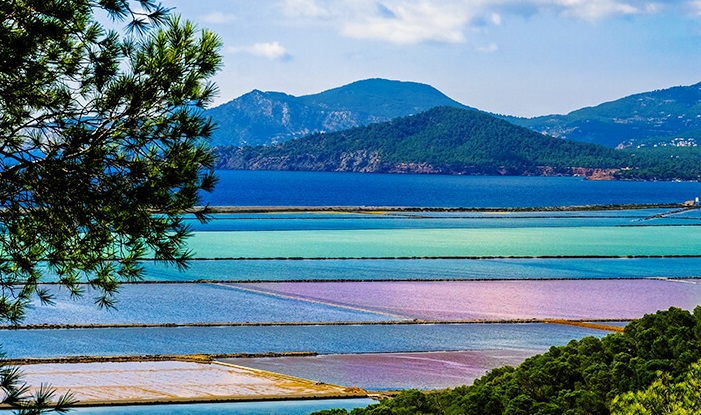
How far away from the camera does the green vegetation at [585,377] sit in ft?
42.7

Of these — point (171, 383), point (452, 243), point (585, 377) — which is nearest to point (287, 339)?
point (171, 383)

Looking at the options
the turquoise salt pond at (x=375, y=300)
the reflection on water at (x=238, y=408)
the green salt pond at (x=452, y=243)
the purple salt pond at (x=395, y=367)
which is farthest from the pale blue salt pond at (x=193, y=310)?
the green salt pond at (x=452, y=243)

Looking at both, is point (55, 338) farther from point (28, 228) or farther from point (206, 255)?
point (206, 255)

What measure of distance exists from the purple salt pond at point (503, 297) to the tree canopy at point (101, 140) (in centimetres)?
1843

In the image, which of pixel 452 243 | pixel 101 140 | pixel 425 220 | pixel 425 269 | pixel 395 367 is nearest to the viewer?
pixel 101 140

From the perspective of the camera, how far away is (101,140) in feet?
30.7

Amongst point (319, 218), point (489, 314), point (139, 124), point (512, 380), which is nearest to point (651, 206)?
point (319, 218)

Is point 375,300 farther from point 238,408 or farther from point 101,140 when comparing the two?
point 101,140

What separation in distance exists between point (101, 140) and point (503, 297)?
23.7m

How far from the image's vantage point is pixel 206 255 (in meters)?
43.6

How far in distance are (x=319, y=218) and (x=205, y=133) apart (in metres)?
61.4

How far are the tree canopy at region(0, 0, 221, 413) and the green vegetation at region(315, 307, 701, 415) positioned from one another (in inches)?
193

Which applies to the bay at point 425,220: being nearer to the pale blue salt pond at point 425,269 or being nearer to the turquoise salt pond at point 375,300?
the turquoise salt pond at point 375,300

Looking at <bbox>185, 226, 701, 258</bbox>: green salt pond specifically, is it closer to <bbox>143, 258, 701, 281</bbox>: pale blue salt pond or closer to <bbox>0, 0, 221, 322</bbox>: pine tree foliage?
<bbox>143, 258, 701, 281</bbox>: pale blue salt pond
